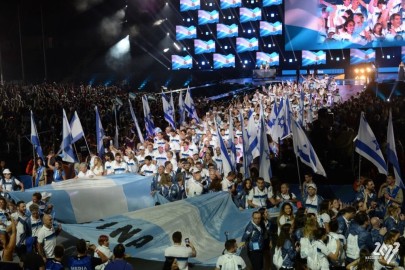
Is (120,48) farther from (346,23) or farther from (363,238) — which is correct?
(363,238)

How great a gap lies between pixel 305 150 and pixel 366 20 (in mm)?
31089

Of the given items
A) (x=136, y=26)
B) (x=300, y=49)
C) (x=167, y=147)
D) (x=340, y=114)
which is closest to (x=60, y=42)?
(x=136, y=26)

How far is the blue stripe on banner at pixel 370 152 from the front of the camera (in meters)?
12.0

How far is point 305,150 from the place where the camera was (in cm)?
1283

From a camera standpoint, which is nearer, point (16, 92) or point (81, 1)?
point (16, 92)

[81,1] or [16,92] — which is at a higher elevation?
[81,1]

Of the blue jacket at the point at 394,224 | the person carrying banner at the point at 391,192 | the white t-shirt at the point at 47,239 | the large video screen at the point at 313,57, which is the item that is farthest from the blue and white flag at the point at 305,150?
the large video screen at the point at 313,57

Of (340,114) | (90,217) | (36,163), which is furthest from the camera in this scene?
(340,114)

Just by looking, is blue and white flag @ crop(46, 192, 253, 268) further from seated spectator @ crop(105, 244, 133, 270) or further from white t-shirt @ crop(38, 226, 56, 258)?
seated spectator @ crop(105, 244, 133, 270)

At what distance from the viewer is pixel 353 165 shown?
16.7 meters

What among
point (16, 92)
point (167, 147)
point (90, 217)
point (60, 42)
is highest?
point (60, 42)

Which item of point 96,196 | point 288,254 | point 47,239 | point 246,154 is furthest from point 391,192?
point 47,239

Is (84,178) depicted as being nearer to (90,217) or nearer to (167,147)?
(90,217)

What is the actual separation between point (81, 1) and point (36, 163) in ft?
98.6
